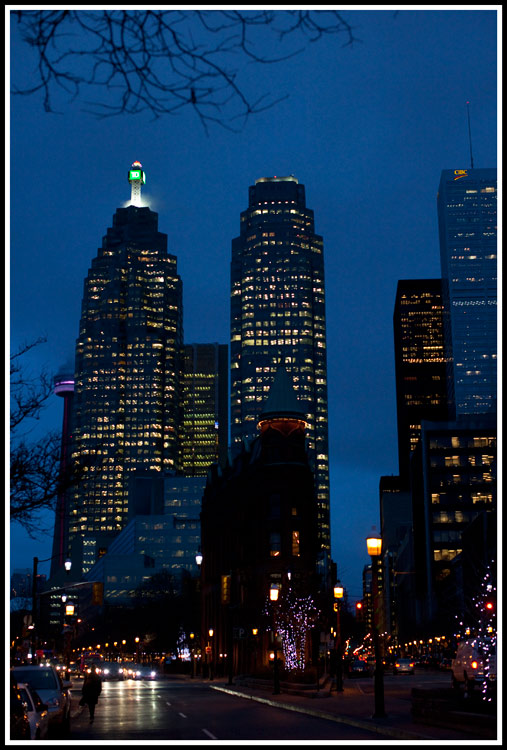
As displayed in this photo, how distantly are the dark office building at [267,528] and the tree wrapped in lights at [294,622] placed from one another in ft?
11.1

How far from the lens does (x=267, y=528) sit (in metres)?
92.6

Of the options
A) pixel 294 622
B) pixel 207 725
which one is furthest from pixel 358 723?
pixel 294 622

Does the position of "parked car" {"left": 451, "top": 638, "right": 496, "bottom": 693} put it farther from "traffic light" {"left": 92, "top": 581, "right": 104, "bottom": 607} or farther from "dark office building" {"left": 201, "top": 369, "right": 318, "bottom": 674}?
"dark office building" {"left": 201, "top": 369, "right": 318, "bottom": 674}

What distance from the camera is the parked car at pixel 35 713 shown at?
1839 cm

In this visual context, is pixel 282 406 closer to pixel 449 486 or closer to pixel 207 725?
pixel 449 486

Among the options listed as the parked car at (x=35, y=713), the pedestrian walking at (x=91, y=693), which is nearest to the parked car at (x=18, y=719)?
the parked car at (x=35, y=713)

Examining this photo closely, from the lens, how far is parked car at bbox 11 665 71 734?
22438 millimetres

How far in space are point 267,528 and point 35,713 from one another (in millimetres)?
74571

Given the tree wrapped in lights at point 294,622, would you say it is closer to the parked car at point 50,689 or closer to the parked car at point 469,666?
the parked car at point 469,666

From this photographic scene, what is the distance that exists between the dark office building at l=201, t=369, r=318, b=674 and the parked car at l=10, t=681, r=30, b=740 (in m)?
67.8

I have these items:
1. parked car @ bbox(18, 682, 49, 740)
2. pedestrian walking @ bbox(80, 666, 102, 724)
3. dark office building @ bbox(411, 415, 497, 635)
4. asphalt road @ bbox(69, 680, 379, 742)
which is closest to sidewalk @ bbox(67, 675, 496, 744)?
asphalt road @ bbox(69, 680, 379, 742)

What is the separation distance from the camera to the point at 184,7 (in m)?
8.48

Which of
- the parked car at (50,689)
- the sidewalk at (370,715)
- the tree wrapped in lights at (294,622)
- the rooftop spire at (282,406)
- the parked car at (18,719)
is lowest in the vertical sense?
the tree wrapped in lights at (294,622)

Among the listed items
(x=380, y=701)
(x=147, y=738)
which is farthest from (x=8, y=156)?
(x=380, y=701)
